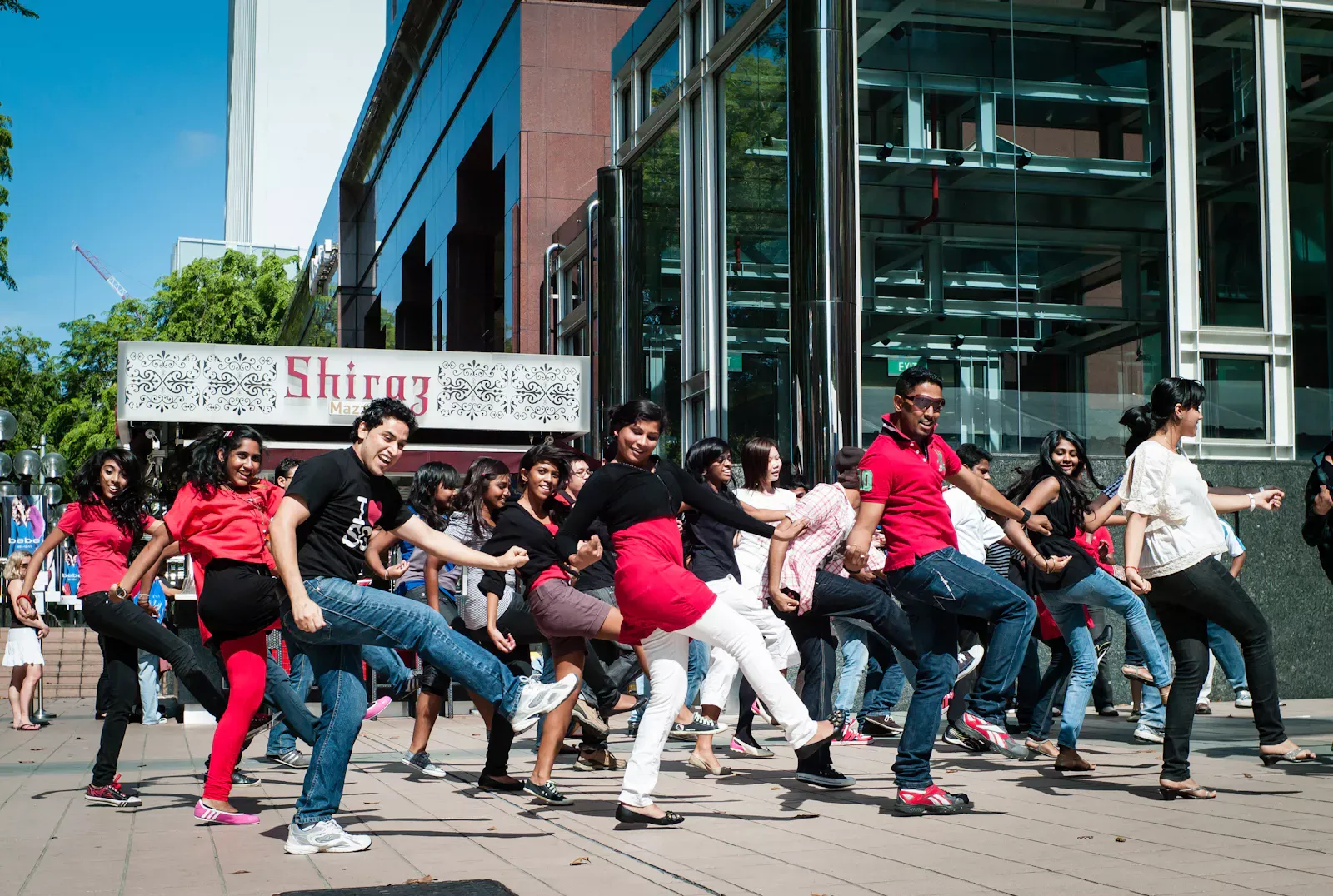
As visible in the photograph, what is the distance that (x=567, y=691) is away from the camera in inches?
259

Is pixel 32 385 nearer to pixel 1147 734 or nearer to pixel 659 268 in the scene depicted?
pixel 659 268

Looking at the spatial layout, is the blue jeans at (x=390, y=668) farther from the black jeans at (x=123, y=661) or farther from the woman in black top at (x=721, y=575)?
Answer: the woman in black top at (x=721, y=575)

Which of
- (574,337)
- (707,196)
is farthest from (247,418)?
(574,337)

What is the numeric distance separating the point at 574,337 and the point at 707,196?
10.1m

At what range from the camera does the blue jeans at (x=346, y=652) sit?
5.86 m

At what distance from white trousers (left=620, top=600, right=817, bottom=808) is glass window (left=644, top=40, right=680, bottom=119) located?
1399 cm

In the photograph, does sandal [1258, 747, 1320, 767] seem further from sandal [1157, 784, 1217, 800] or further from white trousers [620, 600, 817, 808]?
white trousers [620, 600, 817, 808]

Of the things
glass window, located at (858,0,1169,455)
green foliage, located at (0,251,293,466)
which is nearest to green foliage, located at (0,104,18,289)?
glass window, located at (858,0,1169,455)

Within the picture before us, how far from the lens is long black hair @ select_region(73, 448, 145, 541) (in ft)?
26.5

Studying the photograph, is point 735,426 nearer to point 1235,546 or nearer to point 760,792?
point 1235,546

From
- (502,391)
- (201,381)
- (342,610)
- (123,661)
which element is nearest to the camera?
(342,610)

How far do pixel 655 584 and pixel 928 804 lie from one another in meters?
1.59

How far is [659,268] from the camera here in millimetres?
19797

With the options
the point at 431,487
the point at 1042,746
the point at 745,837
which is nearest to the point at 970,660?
the point at 1042,746
